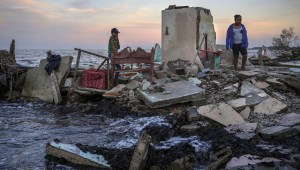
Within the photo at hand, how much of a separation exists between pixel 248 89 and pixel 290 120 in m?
2.15

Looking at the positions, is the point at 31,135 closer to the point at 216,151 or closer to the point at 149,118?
the point at 149,118

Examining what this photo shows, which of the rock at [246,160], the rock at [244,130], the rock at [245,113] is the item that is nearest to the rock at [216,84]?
the rock at [245,113]

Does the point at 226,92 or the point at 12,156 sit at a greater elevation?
the point at 226,92

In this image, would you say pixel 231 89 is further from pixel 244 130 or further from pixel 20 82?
pixel 20 82

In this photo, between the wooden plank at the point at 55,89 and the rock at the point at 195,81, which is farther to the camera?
the wooden plank at the point at 55,89

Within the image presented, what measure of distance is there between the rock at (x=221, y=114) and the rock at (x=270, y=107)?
3.17 ft

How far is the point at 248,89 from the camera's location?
8.38 meters

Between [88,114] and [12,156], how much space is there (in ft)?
11.7

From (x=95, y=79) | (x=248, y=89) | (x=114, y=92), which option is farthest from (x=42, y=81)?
(x=248, y=89)

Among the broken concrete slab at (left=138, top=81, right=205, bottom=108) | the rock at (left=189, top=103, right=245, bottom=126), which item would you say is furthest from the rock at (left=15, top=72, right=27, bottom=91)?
the rock at (left=189, top=103, right=245, bottom=126)

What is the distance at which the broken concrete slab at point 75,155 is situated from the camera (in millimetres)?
4996

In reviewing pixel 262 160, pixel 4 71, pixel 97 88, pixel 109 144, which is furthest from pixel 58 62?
pixel 262 160

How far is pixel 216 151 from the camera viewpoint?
5.30 meters

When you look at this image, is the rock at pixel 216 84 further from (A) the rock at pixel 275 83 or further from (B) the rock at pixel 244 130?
(B) the rock at pixel 244 130
